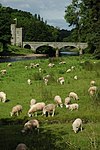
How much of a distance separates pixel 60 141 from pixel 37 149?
1.23 m

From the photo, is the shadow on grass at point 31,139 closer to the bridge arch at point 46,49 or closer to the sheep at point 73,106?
the sheep at point 73,106

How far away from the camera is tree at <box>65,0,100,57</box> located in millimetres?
54719

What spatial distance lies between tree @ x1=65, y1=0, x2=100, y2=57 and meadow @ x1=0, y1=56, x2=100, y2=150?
23360mm

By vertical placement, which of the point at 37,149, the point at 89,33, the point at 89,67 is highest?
the point at 89,33

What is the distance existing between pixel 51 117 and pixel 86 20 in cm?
4830

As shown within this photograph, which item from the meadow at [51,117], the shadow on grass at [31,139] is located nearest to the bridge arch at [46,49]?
the meadow at [51,117]

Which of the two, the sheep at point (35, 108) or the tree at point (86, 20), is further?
the tree at point (86, 20)

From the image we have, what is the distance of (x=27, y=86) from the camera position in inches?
1050

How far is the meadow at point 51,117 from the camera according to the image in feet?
45.8

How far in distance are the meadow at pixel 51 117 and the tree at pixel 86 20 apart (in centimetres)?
2336

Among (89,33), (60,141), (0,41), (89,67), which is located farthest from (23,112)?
(0,41)

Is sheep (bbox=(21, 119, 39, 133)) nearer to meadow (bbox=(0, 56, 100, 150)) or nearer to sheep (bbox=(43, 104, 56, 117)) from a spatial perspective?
meadow (bbox=(0, 56, 100, 150))

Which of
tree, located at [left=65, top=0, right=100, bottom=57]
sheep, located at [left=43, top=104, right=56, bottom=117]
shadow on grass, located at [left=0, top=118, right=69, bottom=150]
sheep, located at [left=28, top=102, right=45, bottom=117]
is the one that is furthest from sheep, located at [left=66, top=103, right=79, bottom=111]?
tree, located at [left=65, top=0, right=100, bottom=57]

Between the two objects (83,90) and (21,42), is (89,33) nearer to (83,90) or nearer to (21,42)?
(83,90)
